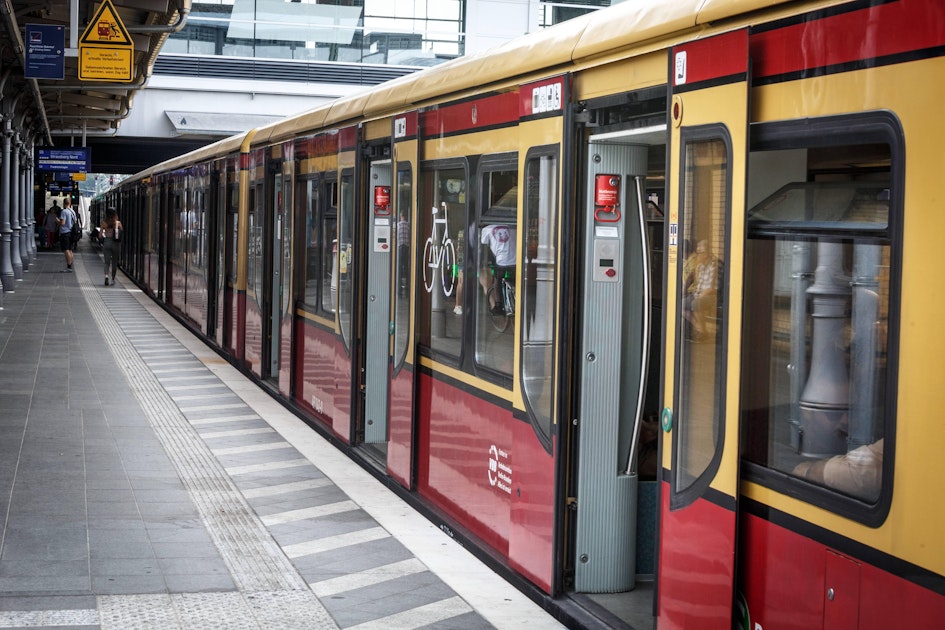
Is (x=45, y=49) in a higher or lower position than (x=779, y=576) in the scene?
higher

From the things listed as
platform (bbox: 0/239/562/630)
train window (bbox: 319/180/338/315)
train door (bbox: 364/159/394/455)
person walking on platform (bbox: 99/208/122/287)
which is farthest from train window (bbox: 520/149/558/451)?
person walking on platform (bbox: 99/208/122/287)

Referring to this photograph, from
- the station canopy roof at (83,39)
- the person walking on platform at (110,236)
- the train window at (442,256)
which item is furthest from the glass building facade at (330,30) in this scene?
the train window at (442,256)

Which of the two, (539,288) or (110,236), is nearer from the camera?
(539,288)

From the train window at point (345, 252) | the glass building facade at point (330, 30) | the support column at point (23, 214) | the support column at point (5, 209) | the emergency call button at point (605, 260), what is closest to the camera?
the emergency call button at point (605, 260)

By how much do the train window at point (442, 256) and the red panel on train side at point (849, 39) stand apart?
319cm

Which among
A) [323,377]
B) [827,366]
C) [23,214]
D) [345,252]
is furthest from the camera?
[23,214]

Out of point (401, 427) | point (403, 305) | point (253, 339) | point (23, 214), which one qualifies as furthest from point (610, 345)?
point (23, 214)

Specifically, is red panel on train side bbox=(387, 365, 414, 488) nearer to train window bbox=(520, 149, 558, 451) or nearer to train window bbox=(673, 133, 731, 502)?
train window bbox=(520, 149, 558, 451)

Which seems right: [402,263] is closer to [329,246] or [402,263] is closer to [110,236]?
[329,246]

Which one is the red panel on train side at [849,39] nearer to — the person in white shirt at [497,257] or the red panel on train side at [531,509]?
the red panel on train side at [531,509]

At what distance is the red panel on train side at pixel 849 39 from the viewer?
3.34 metres

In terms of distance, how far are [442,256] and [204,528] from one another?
81.5 inches

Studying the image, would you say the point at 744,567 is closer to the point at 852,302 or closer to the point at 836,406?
the point at 836,406

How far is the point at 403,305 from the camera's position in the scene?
812 centimetres
